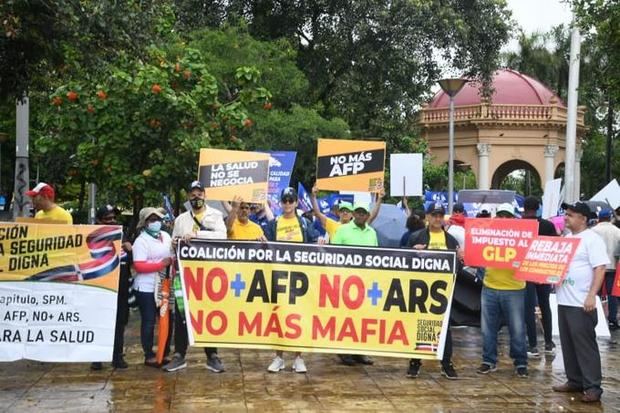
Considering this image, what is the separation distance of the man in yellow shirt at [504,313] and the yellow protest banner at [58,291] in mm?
3938

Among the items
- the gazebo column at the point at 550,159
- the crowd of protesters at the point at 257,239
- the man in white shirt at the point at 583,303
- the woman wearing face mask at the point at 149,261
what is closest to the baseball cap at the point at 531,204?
the crowd of protesters at the point at 257,239

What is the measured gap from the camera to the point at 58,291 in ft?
30.7

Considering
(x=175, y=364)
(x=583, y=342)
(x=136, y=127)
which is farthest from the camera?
(x=136, y=127)

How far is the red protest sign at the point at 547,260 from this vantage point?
28.0 feet

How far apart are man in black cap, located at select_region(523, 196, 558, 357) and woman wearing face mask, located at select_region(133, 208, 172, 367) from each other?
406cm

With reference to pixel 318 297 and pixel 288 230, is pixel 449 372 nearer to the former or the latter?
pixel 318 297

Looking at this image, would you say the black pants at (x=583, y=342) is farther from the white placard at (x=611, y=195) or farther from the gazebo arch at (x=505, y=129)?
the gazebo arch at (x=505, y=129)

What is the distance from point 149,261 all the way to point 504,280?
12.4 feet

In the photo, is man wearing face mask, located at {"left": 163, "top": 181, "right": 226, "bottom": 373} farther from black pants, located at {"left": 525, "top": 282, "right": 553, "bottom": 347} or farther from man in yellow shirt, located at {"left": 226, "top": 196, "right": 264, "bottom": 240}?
black pants, located at {"left": 525, "top": 282, "right": 553, "bottom": 347}

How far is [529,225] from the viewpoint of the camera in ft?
30.4

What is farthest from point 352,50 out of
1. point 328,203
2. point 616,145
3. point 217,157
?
point 616,145

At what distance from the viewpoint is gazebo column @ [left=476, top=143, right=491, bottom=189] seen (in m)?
39.4

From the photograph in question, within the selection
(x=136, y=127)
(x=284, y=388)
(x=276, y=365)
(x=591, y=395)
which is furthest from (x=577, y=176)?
(x=284, y=388)

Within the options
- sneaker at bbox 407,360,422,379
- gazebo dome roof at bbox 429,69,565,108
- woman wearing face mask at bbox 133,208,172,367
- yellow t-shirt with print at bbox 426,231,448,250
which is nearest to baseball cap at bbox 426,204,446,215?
yellow t-shirt with print at bbox 426,231,448,250
